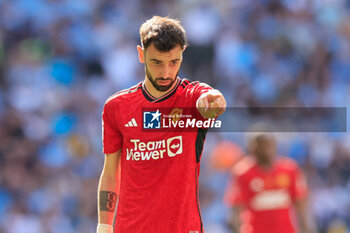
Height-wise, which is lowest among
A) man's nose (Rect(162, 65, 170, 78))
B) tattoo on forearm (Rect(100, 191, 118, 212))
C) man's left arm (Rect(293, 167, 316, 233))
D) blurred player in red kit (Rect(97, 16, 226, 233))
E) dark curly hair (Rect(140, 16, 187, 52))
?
man's left arm (Rect(293, 167, 316, 233))

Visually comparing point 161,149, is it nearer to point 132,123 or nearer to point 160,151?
point 160,151

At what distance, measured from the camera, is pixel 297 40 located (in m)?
12.5

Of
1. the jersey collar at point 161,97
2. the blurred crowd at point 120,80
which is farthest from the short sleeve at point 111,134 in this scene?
the blurred crowd at point 120,80

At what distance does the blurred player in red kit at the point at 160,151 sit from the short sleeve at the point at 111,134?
60 millimetres

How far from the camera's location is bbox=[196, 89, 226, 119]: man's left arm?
334cm

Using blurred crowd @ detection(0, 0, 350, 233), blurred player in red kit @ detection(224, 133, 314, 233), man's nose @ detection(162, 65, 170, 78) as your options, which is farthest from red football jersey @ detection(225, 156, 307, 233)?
man's nose @ detection(162, 65, 170, 78)

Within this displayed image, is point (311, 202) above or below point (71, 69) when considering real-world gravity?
below

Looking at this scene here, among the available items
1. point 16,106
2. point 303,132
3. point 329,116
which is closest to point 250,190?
point 303,132

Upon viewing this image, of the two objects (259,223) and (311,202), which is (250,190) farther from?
(311,202)

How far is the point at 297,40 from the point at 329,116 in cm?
179

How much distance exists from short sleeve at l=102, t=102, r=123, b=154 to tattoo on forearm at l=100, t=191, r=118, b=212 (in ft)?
0.93

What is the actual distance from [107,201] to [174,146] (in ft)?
2.17

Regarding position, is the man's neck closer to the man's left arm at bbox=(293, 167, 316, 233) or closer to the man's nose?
the man's nose

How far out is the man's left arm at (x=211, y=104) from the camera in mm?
3340
